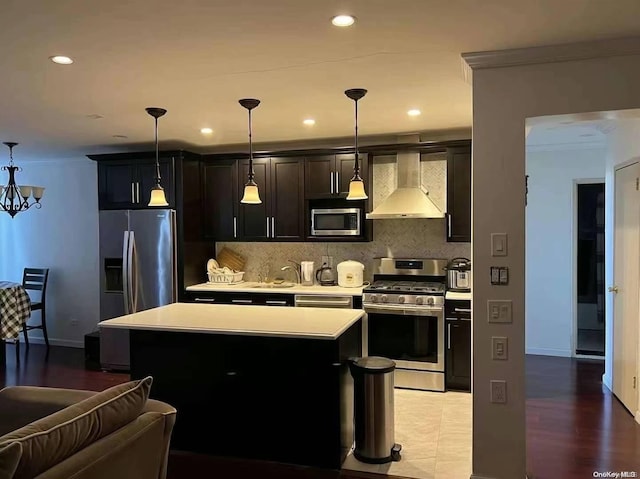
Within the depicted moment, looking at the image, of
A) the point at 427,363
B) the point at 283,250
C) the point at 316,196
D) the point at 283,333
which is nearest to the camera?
the point at 283,333

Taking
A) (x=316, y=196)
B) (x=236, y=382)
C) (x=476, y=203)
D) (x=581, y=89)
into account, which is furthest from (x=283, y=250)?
(x=581, y=89)

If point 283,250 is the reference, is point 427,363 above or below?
below

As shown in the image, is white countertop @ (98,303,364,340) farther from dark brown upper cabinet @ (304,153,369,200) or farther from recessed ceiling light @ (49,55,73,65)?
dark brown upper cabinet @ (304,153,369,200)

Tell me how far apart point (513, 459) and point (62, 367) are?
488cm

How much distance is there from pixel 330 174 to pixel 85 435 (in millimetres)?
3963

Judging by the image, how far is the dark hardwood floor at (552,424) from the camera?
322 cm

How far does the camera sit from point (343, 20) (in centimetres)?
241

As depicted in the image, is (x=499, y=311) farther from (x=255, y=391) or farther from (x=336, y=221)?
(x=336, y=221)

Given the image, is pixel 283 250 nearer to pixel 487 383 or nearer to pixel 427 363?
pixel 427 363

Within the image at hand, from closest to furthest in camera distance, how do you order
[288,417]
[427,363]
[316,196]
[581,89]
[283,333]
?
[581,89]
[283,333]
[288,417]
[427,363]
[316,196]

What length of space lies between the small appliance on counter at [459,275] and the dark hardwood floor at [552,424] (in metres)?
1.12

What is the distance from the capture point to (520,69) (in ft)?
9.36

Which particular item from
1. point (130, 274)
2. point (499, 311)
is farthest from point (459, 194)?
point (130, 274)
